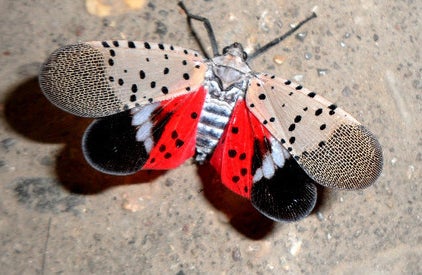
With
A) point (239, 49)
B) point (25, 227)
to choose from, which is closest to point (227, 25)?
point (239, 49)

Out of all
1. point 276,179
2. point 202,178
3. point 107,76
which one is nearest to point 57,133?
point 107,76

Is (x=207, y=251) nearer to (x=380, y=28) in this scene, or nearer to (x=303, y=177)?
(x=303, y=177)

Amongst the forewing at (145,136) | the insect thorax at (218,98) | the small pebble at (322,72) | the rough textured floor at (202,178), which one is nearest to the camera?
the forewing at (145,136)

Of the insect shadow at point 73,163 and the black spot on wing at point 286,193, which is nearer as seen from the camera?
the black spot on wing at point 286,193

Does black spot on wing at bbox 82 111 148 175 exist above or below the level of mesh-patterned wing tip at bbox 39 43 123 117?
below

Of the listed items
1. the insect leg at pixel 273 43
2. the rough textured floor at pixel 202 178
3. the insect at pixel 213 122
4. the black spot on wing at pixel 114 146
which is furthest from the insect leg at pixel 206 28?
the black spot on wing at pixel 114 146

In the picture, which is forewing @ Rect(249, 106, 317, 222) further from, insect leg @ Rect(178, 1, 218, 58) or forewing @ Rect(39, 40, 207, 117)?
insect leg @ Rect(178, 1, 218, 58)

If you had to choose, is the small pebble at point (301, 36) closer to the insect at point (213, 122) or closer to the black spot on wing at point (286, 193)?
the insect at point (213, 122)

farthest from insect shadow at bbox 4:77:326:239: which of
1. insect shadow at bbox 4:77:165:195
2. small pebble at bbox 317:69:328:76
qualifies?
small pebble at bbox 317:69:328:76
